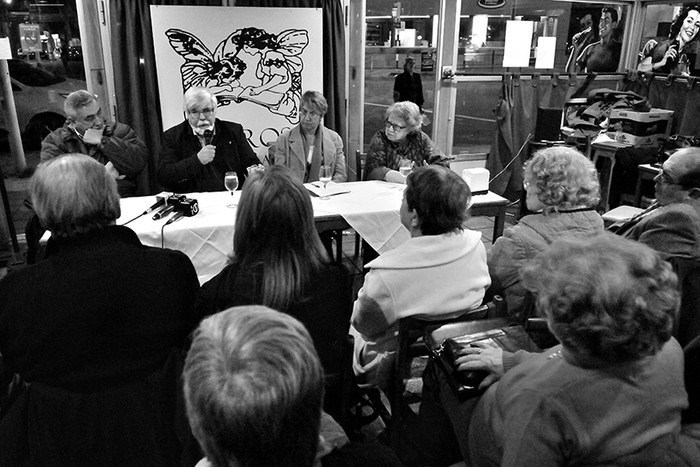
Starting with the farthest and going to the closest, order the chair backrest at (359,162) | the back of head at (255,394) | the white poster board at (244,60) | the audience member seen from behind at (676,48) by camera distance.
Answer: the audience member seen from behind at (676,48), the chair backrest at (359,162), the white poster board at (244,60), the back of head at (255,394)

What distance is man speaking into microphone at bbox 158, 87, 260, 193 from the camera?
133 inches

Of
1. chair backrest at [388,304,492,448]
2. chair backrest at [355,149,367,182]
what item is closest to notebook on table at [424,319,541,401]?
chair backrest at [388,304,492,448]

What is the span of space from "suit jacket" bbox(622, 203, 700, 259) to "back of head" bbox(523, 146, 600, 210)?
0.26m

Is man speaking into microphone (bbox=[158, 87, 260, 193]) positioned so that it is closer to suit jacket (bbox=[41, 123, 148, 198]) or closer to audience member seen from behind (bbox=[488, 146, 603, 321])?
suit jacket (bbox=[41, 123, 148, 198])

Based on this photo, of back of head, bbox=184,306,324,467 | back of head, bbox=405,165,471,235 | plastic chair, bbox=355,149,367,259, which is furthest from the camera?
plastic chair, bbox=355,149,367,259

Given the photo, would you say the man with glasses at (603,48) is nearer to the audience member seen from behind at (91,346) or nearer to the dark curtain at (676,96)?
the dark curtain at (676,96)

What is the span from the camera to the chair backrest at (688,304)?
1762 mm

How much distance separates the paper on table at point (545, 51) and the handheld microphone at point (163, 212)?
435 centimetres

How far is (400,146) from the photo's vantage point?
3.96 metres

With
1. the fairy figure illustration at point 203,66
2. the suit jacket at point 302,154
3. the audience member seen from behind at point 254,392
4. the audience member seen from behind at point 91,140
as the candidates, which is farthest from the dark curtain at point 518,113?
the audience member seen from behind at point 254,392

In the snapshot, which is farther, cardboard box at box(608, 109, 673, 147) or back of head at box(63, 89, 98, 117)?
cardboard box at box(608, 109, 673, 147)

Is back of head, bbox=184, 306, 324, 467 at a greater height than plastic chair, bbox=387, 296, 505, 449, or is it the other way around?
back of head, bbox=184, 306, 324, 467

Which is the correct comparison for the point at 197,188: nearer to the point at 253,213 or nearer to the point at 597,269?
the point at 253,213

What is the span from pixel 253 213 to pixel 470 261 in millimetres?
775
